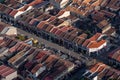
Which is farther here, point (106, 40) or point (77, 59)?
point (106, 40)

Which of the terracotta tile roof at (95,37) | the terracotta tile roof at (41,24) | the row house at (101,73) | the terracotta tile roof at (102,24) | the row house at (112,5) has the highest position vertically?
the row house at (112,5)

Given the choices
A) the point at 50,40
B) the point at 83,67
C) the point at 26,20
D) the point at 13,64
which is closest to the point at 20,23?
the point at 26,20

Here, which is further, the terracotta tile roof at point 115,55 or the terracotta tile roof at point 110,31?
the terracotta tile roof at point 110,31

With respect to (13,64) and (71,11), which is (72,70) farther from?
(71,11)

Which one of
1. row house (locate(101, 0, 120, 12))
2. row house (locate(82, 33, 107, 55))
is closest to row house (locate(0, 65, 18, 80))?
row house (locate(82, 33, 107, 55))

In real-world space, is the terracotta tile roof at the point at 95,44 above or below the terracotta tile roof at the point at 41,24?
below

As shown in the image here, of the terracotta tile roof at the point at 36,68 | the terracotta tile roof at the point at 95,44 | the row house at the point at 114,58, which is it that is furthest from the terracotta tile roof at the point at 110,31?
the terracotta tile roof at the point at 36,68

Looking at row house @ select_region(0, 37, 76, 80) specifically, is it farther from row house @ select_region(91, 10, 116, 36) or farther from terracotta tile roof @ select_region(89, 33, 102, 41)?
row house @ select_region(91, 10, 116, 36)

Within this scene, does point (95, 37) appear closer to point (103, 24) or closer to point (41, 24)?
point (103, 24)

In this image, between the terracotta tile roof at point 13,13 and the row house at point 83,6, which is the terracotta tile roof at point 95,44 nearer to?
the row house at point 83,6
